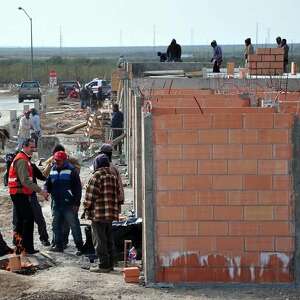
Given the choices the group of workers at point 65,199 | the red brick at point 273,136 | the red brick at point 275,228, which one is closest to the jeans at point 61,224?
the group of workers at point 65,199

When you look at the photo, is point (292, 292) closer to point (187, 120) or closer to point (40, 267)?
point (187, 120)

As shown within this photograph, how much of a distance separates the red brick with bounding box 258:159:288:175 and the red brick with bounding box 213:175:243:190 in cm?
26

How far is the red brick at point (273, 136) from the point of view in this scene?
9.75m

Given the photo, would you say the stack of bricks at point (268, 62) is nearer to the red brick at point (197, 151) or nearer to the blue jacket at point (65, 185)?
the blue jacket at point (65, 185)

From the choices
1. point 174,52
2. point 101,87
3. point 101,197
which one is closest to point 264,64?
point 174,52

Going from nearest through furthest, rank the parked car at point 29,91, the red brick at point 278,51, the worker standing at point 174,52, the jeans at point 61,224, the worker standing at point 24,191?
the worker standing at point 24,191, the jeans at point 61,224, the red brick at point 278,51, the worker standing at point 174,52, the parked car at point 29,91

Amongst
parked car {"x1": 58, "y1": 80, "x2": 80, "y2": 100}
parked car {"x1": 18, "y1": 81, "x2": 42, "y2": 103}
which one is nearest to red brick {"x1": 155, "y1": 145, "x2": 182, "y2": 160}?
parked car {"x1": 58, "y1": 80, "x2": 80, "y2": 100}

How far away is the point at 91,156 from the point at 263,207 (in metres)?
13.7

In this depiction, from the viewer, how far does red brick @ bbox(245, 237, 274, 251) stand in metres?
9.80

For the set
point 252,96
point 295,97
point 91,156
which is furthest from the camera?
point 91,156

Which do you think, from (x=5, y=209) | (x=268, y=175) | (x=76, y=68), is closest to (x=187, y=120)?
(x=268, y=175)

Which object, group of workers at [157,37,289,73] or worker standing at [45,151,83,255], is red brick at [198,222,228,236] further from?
group of workers at [157,37,289,73]

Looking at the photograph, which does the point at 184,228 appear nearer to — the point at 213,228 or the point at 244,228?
the point at 213,228

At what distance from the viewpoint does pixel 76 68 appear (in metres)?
98.9
